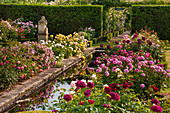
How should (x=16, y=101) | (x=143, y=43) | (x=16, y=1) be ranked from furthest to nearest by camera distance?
(x=16, y=1) → (x=143, y=43) → (x=16, y=101)

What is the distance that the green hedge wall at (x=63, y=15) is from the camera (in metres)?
17.7

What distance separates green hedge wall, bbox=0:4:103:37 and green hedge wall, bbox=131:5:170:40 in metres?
2.31

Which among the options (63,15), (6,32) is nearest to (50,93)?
(6,32)

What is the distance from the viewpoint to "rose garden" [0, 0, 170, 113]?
4.08m

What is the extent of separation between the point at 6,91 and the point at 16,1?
47.6ft

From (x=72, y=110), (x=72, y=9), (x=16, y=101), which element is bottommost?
(x=16, y=101)

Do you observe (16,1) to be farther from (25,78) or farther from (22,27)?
(25,78)

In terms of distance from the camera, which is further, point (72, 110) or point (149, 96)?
point (149, 96)

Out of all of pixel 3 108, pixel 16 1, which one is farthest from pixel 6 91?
pixel 16 1

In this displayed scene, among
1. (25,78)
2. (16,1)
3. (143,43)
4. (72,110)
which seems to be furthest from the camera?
(16,1)

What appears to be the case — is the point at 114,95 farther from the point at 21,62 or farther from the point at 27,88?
the point at 21,62

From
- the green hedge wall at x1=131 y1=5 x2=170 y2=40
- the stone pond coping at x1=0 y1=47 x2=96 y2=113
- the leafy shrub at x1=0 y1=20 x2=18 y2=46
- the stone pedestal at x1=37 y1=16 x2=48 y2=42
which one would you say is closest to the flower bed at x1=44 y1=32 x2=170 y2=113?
the stone pond coping at x1=0 y1=47 x2=96 y2=113

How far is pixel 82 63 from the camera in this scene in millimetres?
11180

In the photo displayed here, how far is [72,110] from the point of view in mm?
3660
